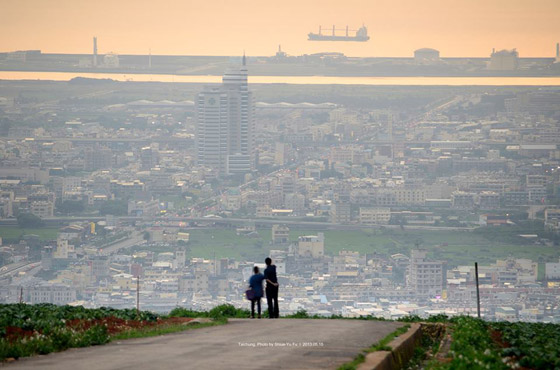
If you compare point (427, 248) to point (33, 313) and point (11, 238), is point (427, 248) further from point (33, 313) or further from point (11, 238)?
point (33, 313)

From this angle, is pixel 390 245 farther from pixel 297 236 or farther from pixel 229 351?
pixel 229 351

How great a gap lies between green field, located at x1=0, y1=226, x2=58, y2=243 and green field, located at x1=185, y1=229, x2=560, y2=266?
724 inches

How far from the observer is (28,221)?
519 ft

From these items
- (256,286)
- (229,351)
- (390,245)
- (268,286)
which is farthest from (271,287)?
(390,245)

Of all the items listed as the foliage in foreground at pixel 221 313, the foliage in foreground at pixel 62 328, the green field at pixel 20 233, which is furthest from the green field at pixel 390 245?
the foliage in foreground at pixel 62 328

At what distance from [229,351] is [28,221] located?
15097 cm

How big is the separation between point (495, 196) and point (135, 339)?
6534 inches

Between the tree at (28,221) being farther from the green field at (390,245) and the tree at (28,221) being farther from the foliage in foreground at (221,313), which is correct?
the foliage in foreground at (221,313)

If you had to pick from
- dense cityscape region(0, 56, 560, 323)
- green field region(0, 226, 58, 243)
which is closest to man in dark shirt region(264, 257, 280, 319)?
dense cityscape region(0, 56, 560, 323)

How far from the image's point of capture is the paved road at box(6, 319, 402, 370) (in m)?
9.72

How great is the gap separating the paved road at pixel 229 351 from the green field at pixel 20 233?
13779 centimetres

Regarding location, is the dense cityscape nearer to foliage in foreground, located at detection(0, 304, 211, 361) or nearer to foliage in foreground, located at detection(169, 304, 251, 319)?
foliage in foreground, located at detection(169, 304, 251, 319)

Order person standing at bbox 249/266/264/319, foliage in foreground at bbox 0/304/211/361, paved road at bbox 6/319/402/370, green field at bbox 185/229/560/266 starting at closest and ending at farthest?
paved road at bbox 6/319/402/370 < foliage in foreground at bbox 0/304/211/361 < person standing at bbox 249/266/264/319 < green field at bbox 185/229/560/266

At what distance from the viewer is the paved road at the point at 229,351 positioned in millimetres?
9719
